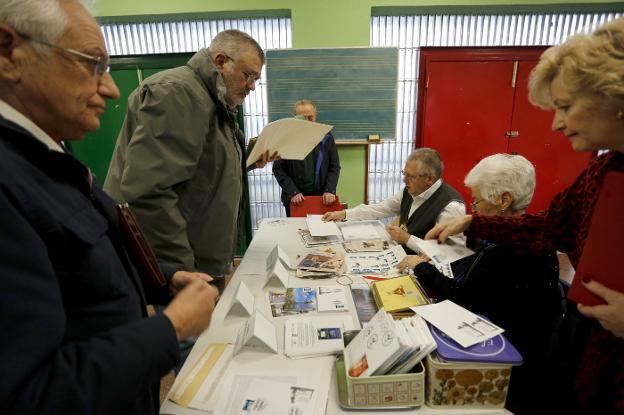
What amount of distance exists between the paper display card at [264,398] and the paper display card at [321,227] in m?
1.22

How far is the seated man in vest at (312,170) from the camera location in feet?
11.0

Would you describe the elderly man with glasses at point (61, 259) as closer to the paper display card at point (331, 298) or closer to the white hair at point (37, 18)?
the white hair at point (37, 18)

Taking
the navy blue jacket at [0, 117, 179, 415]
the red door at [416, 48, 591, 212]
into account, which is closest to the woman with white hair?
the navy blue jacket at [0, 117, 179, 415]

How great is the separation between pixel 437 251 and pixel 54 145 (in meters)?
1.46

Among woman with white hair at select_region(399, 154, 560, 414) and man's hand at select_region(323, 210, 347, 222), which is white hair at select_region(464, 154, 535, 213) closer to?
woman with white hair at select_region(399, 154, 560, 414)

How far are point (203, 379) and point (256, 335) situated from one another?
188 millimetres

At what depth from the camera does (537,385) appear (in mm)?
1239

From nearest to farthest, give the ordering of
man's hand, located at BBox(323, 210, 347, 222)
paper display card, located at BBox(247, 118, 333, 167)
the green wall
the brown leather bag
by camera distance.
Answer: the brown leather bag < paper display card, located at BBox(247, 118, 333, 167) < man's hand, located at BBox(323, 210, 347, 222) < the green wall

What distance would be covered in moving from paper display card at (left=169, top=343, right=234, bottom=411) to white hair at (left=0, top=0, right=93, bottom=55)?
0.86 metres

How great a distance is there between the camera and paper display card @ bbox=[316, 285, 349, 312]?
4.39ft

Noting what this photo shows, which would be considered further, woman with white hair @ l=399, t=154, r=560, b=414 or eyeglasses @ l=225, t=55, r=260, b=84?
eyeglasses @ l=225, t=55, r=260, b=84

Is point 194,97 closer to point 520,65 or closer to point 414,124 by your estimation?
point 414,124

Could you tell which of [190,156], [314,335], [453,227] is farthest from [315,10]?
[314,335]

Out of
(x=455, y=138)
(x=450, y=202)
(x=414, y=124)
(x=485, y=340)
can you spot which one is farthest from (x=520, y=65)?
(x=485, y=340)
